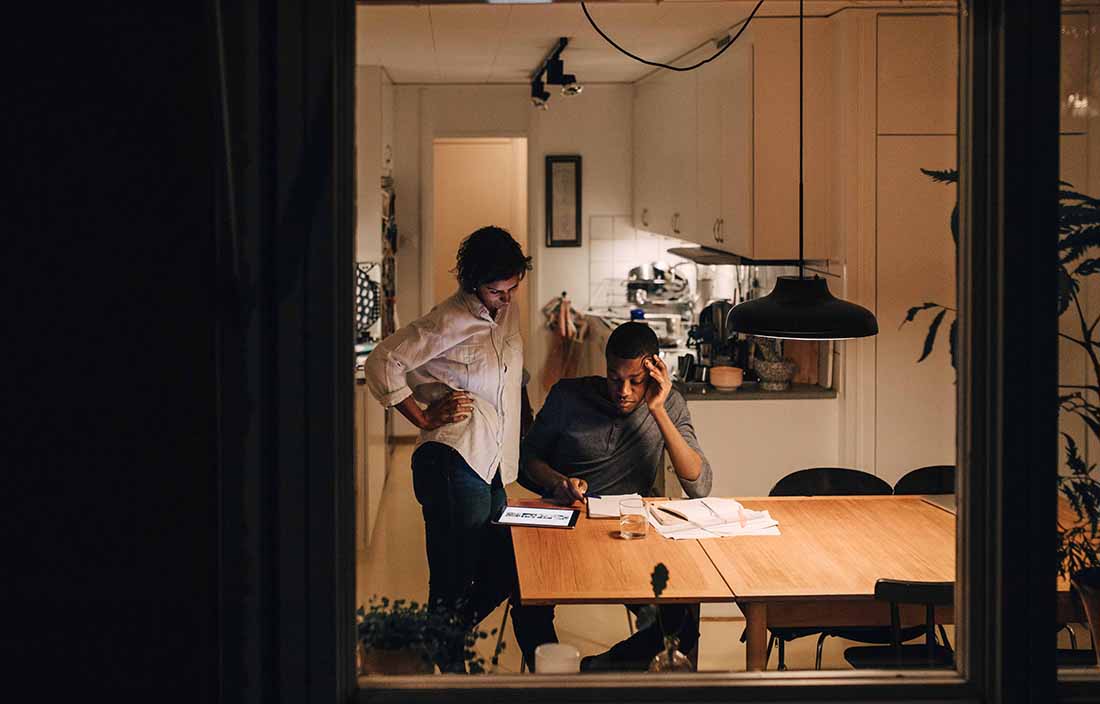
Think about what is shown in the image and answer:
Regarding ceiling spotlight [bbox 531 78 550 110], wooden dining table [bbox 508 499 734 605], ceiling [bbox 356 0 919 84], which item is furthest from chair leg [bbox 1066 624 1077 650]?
ceiling spotlight [bbox 531 78 550 110]

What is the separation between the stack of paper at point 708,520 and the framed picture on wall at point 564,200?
3830 millimetres

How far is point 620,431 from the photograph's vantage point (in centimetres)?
343

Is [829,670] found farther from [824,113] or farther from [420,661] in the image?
[824,113]

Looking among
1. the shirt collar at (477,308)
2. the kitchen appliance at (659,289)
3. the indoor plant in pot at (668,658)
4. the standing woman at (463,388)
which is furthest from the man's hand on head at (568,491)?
the kitchen appliance at (659,289)

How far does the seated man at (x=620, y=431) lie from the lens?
3.38 metres

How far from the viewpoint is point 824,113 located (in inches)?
165

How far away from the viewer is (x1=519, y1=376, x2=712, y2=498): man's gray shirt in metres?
3.41

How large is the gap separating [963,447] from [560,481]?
2013 mm

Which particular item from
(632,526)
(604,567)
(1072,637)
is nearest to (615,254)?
(632,526)

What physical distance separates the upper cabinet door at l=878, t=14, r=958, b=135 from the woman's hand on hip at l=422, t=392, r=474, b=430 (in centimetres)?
197

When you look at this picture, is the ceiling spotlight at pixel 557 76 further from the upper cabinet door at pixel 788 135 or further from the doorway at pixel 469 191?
the doorway at pixel 469 191

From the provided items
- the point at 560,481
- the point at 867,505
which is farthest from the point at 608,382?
the point at 867,505

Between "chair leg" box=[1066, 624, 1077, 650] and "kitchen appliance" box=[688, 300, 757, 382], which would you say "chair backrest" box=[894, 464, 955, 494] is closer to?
"kitchen appliance" box=[688, 300, 757, 382]

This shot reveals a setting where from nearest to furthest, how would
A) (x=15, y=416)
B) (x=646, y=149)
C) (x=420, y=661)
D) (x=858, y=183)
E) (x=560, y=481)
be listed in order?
(x=15, y=416) → (x=420, y=661) → (x=560, y=481) → (x=858, y=183) → (x=646, y=149)
